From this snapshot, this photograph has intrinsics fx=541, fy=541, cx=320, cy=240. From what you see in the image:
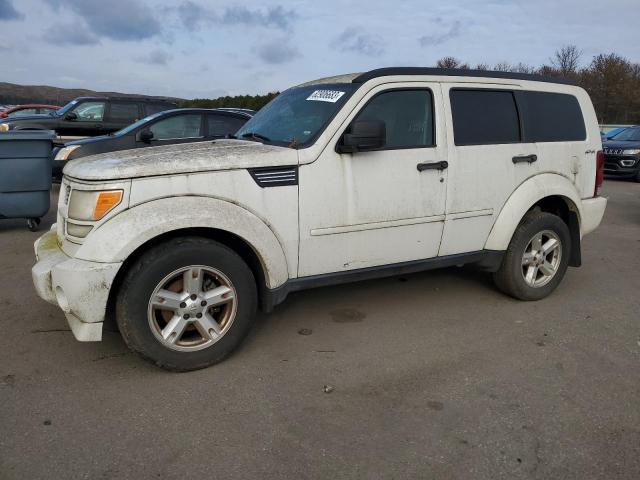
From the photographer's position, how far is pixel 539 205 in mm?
5055

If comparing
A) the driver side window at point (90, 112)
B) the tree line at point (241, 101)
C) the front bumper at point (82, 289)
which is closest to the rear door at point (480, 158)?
the front bumper at point (82, 289)

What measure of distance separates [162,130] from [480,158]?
6834 mm

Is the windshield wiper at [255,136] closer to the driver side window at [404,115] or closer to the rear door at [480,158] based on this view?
the driver side window at [404,115]

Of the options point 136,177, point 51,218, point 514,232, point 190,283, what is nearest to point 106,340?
point 190,283

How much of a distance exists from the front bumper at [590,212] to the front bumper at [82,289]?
13.7 ft

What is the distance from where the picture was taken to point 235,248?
146 inches

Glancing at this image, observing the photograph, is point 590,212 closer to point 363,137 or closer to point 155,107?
point 363,137

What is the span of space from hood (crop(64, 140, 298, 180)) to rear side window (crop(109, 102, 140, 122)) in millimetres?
9711

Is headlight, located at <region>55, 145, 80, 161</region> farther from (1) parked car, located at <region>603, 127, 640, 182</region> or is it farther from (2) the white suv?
(1) parked car, located at <region>603, 127, 640, 182</region>

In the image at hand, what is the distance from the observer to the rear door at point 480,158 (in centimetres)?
427

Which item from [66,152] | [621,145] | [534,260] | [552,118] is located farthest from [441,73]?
[621,145]

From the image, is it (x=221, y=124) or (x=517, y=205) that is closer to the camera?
(x=517, y=205)

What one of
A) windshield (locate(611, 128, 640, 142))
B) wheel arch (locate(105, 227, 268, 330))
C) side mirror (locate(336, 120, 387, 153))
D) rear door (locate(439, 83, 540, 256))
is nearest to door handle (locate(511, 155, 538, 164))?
rear door (locate(439, 83, 540, 256))

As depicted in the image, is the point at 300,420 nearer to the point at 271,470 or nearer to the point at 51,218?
the point at 271,470
